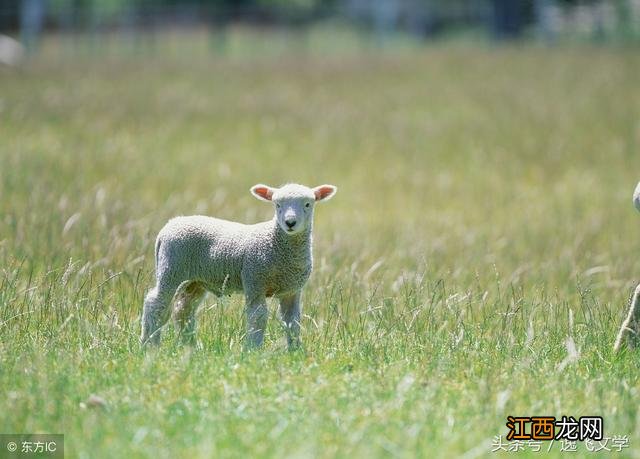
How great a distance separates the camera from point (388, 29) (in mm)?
32062

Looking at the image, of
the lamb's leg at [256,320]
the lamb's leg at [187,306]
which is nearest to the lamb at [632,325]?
the lamb's leg at [256,320]

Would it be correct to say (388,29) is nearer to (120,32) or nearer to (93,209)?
(120,32)

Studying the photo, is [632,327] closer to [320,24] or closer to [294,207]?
[294,207]

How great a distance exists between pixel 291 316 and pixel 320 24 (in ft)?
123

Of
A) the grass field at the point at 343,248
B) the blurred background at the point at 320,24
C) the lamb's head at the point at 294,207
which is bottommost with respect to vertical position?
the grass field at the point at 343,248

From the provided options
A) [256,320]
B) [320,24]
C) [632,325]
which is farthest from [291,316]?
[320,24]

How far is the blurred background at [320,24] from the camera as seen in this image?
33.1m

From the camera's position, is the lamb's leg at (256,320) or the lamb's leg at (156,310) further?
the lamb's leg at (156,310)

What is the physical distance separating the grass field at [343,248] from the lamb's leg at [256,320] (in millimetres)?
116

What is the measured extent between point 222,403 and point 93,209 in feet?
14.7

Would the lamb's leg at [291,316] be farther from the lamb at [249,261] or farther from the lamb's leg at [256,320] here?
the lamb's leg at [256,320]

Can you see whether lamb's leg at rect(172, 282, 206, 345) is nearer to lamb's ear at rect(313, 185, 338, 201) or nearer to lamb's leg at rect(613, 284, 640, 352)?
lamb's ear at rect(313, 185, 338, 201)

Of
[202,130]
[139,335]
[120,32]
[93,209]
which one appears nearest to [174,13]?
[120,32]

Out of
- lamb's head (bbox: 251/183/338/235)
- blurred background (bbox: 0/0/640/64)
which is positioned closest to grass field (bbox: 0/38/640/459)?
lamb's head (bbox: 251/183/338/235)
